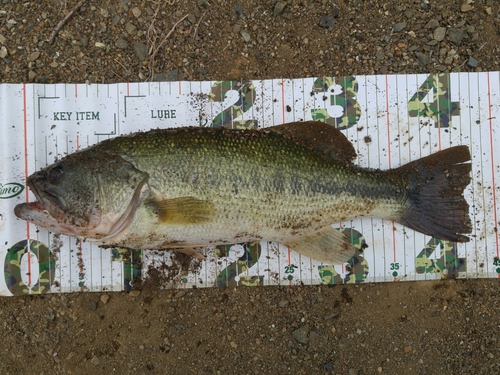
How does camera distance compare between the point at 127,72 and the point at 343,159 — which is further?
the point at 127,72

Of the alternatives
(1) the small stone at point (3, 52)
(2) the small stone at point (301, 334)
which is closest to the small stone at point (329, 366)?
(2) the small stone at point (301, 334)

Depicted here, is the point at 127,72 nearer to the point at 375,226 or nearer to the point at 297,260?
the point at 297,260

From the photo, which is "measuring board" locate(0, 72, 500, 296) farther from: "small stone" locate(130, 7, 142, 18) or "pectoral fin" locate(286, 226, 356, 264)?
"small stone" locate(130, 7, 142, 18)

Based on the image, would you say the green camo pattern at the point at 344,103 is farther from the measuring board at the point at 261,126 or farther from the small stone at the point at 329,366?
the small stone at the point at 329,366

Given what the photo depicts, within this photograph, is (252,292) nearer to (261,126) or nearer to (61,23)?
(261,126)

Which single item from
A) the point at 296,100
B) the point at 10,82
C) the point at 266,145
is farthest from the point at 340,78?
the point at 10,82

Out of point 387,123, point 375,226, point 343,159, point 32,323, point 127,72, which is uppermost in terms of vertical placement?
point 127,72
